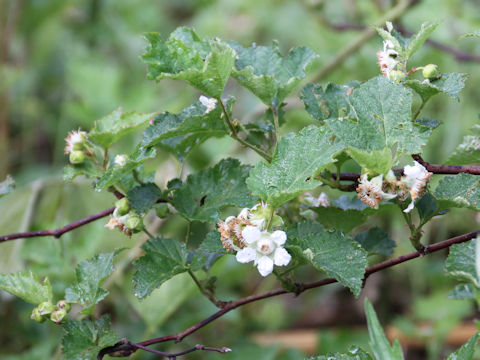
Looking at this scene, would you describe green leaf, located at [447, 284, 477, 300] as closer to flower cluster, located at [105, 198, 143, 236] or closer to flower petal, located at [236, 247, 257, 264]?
flower petal, located at [236, 247, 257, 264]

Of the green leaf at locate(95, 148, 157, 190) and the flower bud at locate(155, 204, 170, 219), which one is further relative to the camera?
the flower bud at locate(155, 204, 170, 219)

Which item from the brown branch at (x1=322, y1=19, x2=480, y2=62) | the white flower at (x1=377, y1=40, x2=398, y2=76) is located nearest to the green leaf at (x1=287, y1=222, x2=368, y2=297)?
the white flower at (x1=377, y1=40, x2=398, y2=76)

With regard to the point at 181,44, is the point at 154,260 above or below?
below

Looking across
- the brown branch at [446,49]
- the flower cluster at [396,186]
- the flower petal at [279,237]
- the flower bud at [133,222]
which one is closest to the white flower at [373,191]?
the flower cluster at [396,186]

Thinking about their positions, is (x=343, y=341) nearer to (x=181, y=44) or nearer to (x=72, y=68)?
(x=181, y=44)

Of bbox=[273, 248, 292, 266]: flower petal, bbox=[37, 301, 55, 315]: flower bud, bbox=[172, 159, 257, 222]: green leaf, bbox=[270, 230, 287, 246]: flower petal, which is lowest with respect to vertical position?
bbox=[37, 301, 55, 315]: flower bud

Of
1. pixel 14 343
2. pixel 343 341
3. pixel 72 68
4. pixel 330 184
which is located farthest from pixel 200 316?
pixel 72 68

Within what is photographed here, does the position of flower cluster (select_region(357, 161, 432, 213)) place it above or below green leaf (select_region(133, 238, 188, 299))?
above
